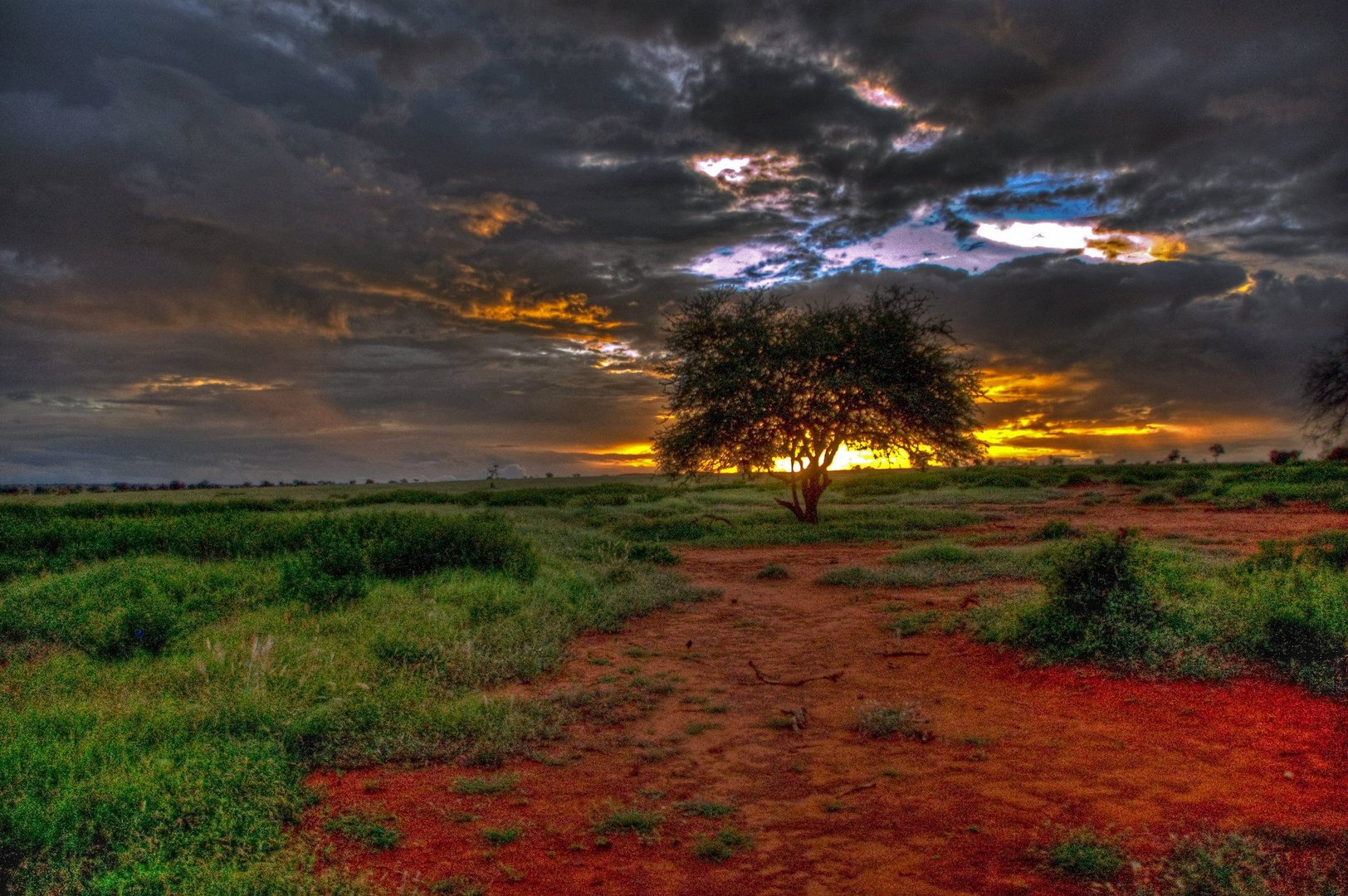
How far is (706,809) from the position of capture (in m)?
4.85

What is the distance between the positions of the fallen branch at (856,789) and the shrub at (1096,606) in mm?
3886

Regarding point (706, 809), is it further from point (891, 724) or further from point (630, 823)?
A: point (891, 724)

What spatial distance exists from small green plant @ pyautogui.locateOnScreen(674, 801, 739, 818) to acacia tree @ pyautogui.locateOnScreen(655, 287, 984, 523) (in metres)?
17.8

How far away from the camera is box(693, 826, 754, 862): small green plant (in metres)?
4.27

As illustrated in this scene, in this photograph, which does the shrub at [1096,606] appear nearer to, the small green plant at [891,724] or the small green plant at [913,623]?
the small green plant at [913,623]

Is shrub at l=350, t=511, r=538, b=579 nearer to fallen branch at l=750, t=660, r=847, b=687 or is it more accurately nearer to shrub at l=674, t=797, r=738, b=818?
fallen branch at l=750, t=660, r=847, b=687

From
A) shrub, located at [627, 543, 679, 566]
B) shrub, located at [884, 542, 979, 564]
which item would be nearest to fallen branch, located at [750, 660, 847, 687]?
shrub, located at [884, 542, 979, 564]

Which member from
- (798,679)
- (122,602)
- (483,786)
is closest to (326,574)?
(122,602)

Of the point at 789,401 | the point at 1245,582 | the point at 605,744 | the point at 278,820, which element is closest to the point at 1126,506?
the point at 789,401

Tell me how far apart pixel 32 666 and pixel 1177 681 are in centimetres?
1197

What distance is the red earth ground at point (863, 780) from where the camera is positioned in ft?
13.6

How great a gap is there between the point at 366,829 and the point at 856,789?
334 cm

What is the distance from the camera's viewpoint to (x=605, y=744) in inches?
242

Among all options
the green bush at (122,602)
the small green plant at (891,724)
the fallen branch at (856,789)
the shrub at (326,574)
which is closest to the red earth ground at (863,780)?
the fallen branch at (856,789)
